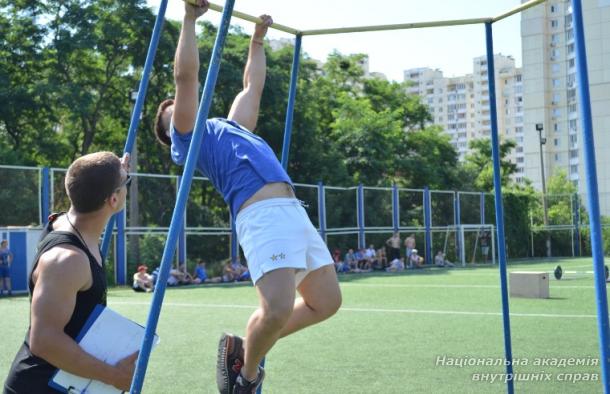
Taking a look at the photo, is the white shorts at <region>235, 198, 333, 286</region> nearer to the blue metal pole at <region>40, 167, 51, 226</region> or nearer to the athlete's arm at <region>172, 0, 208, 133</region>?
the athlete's arm at <region>172, 0, 208, 133</region>

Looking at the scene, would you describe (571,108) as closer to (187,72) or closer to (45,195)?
(45,195)

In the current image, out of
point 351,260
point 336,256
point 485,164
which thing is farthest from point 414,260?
point 485,164

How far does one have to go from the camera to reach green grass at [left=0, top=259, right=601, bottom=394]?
623 cm

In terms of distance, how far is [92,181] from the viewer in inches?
115

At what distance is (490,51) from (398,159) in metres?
38.1

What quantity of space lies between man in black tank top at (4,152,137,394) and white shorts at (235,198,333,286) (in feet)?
2.66

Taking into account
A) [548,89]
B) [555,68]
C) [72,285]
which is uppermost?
[555,68]

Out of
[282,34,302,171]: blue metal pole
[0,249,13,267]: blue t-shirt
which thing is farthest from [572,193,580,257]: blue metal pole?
[282,34,302,171]: blue metal pole

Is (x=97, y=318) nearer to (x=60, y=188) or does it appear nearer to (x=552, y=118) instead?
(x=60, y=188)

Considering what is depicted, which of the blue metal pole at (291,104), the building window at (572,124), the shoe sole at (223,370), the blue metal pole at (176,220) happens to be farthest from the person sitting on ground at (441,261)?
the building window at (572,124)

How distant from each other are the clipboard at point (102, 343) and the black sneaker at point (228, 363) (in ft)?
2.68

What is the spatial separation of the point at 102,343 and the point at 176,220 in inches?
20.2

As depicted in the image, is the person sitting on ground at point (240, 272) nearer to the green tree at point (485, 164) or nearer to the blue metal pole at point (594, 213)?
the blue metal pole at point (594, 213)

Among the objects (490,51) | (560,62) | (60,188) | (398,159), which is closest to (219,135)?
(490,51)
